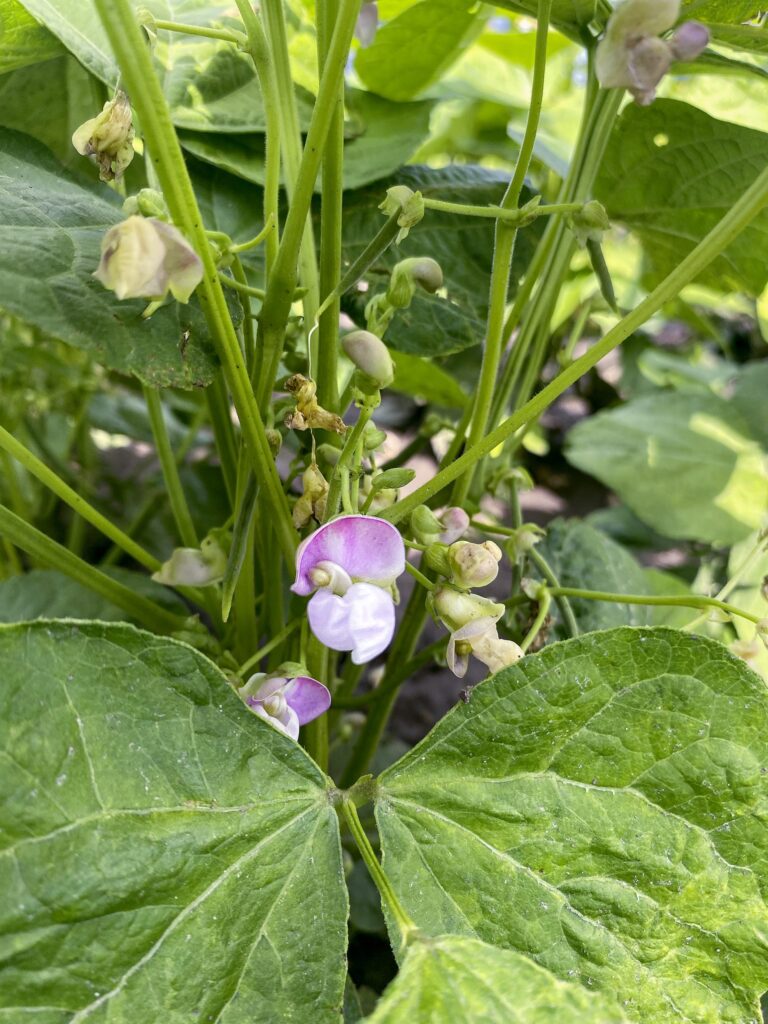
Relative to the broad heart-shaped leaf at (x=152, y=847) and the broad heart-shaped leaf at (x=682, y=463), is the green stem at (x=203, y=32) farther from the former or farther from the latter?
the broad heart-shaped leaf at (x=682, y=463)

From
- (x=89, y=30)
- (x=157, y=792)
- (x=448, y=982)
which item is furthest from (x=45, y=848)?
(x=89, y=30)

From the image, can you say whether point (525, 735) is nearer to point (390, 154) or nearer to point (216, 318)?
point (216, 318)

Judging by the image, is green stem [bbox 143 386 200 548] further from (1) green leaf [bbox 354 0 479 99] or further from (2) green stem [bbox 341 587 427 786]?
(1) green leaf [bbox 354 0 479 99]

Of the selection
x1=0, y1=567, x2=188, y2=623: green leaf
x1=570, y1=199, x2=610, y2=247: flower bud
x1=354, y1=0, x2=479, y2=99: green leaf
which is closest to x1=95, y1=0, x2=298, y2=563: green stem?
x1=570, y1=199, x2=610, y2=247: flower bud

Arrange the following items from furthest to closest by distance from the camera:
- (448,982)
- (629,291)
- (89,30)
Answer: (629,291), (89,30), (448,982)

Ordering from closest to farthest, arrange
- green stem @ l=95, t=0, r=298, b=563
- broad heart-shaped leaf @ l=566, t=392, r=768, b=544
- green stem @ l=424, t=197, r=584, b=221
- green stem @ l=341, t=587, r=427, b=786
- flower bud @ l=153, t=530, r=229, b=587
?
green stem @ l=95, t=0, r=298, b=563 → green stem @ l=424, t=197, r=584, b=221 → flower bud @ l=153, t=530, r=229, b=587 → green stem @ l=341, t=587, r=427, b=786 → broad heart-shaped leaf @ l=566, t=392, r=768, b=544

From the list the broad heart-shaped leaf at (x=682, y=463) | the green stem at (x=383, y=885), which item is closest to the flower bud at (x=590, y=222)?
the green stem at (x=383, y=885)

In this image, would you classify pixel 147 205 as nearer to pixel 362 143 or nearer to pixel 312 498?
pixel 312 498
